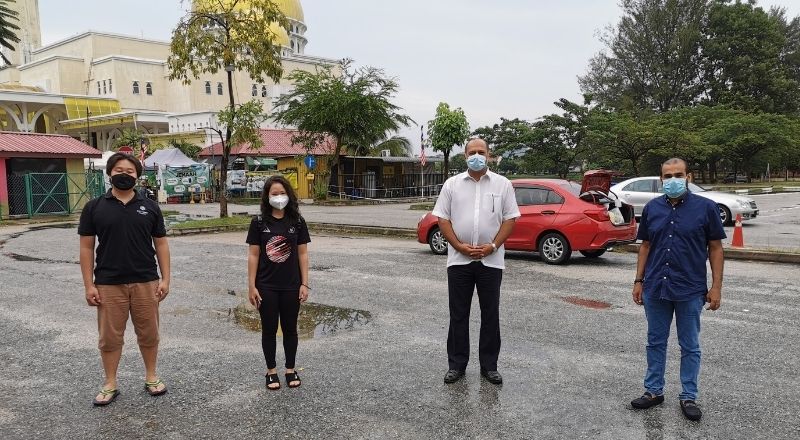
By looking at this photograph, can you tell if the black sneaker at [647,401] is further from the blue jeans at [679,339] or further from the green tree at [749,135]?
the green tree at [749,135]

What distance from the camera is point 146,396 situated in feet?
15.0

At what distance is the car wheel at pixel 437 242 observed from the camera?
12.1 meters

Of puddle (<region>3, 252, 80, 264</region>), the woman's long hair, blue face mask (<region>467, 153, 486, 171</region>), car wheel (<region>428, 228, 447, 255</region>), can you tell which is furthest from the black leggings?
puddle (<region>3, 252, 80, 264</region>)

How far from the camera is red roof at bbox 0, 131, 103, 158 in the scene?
73.2 ft

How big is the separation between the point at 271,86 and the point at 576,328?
63.8 m

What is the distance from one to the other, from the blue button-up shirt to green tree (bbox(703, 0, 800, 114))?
56747 millimetres

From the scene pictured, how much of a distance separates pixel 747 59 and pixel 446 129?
3580cm

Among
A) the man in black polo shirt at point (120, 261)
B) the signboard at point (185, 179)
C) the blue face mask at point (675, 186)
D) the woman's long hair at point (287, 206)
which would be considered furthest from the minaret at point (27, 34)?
the blue face mask at point (675, 186)

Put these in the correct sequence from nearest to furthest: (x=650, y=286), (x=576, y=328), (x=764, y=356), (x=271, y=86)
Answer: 1. (x=650, y=286)
2. (x=764, y=356)
3. (x=576, y=328)
4. (x=271, y=86)

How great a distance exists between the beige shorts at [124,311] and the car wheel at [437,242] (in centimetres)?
796

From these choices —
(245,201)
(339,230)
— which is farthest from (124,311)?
(245,201)

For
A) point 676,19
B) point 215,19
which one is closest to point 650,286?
point 215,19

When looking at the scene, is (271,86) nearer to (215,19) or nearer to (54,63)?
(54,63)

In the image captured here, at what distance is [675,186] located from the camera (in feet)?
13.5
